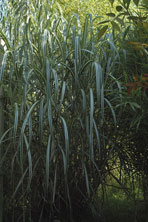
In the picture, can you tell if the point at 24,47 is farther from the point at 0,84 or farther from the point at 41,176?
the point at 41,176

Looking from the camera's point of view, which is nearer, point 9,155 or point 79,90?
point 79,90

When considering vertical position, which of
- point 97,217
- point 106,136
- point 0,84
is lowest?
point 97,217

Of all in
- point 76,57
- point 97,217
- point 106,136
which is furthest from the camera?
point 106,136

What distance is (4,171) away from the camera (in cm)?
203

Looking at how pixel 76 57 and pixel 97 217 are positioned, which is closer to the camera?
pixel 76 57

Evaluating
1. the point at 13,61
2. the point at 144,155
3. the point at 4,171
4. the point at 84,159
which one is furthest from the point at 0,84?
the point at 144,155

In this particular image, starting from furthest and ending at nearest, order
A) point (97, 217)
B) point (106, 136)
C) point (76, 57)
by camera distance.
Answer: point (106, 136)
point (97, 217)
point (76, 57)

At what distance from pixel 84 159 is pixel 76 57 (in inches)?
26.3

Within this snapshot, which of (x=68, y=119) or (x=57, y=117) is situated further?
(x=68, y=119)

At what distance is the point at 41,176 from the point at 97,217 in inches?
18.0

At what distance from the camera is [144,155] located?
211 cm

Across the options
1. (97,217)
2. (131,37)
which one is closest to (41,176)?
(97,217)

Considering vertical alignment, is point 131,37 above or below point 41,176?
above

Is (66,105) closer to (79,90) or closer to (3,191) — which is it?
(79,90)
